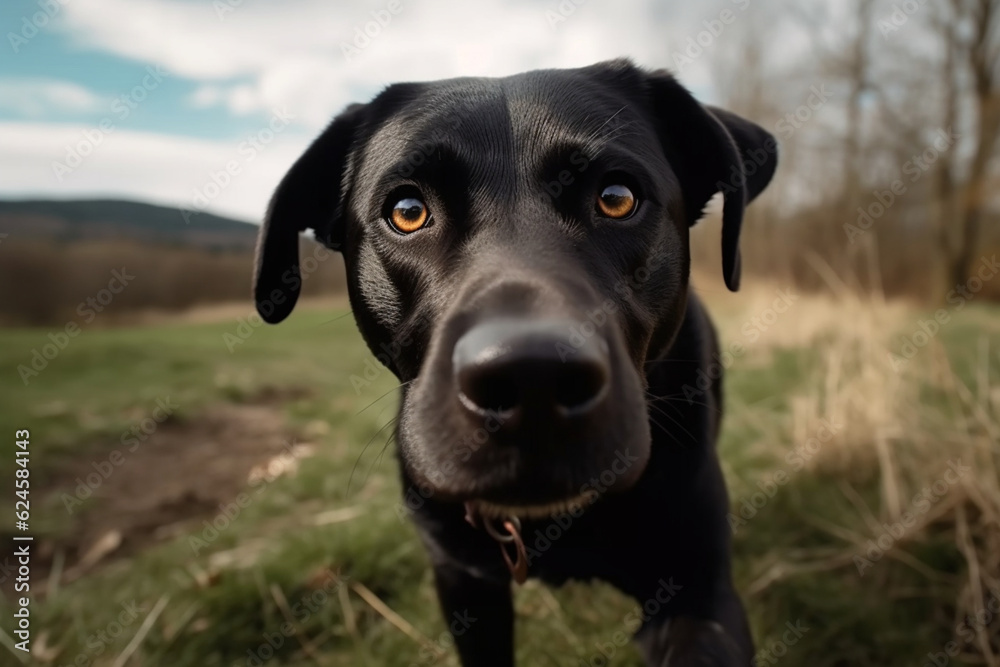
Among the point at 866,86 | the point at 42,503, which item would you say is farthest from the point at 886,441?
the point at 866,86

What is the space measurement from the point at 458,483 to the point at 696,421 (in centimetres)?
98

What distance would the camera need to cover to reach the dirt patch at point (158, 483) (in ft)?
11.3

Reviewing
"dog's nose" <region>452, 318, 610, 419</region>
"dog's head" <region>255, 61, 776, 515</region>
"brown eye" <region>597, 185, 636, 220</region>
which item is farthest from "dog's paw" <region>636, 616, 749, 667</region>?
"brown eye" <region>597, 185, 636, 220</region>

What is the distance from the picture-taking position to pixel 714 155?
2000 millimetres

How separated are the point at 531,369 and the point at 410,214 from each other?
0.83m

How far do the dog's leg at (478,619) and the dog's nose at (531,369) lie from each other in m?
1.10

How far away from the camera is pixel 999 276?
13.7 m

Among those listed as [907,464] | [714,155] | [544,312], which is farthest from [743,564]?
[544,312]

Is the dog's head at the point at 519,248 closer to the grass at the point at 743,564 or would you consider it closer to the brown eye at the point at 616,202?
the brown eye at the point at 616,202

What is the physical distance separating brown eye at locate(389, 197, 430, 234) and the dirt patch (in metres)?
2.79

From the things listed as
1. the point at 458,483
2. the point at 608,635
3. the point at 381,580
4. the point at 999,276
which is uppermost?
the point at 458,483

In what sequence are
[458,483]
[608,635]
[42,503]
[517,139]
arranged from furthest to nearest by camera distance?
[42,503] < [608,635] < [517,139] < [458,483]

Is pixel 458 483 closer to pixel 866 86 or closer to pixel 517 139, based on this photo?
pixel 517 139

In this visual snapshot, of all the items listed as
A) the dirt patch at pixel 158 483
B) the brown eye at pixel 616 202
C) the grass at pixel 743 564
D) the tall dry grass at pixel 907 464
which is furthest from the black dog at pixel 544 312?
the dirt patch at pixel 158 483
